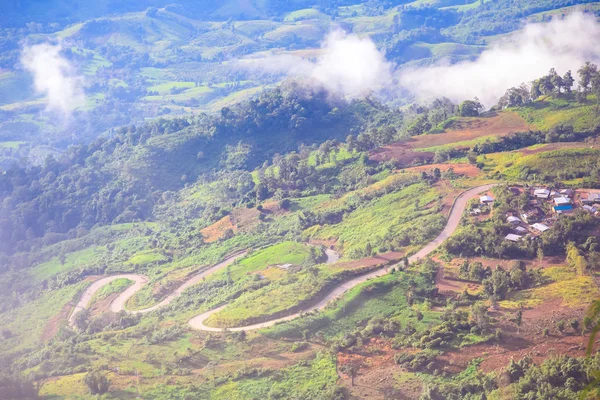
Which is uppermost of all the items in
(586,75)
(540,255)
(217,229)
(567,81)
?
(586,75)

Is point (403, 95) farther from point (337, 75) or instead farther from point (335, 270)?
point (335, 270)

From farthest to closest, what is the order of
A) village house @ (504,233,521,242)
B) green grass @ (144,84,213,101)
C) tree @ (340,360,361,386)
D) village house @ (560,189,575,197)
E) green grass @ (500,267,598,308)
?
green grass @ (144,84,213,101) → village house @ (560,189,575,197) → village house @ (504,233,521,242) → green grass @ (500,267,598,308) → tree @ (340,360,361,386)

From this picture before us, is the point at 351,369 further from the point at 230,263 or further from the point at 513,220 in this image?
the point at 230,263

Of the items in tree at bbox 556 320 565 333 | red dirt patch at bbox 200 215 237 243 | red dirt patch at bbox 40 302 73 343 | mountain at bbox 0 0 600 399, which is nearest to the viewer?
tree at bbox 556 320 565 333

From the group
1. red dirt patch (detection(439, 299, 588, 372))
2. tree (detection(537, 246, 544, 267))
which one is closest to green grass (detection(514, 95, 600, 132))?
tree (detection(537, 246, 544, 267))

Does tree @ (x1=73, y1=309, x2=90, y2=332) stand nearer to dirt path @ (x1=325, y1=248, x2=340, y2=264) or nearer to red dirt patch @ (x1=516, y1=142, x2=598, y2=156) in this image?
dirt path @ (x1=325, y1=248, x2=340, y2=264)

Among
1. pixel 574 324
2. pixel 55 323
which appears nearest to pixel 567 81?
pixel 574 324
